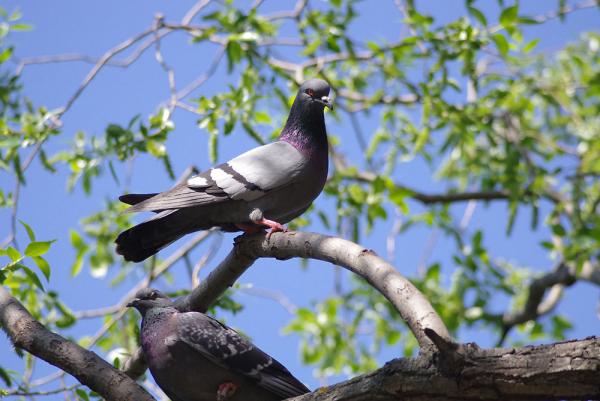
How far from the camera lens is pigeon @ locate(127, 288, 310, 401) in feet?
14.6

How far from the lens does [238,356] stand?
4523 millimetres

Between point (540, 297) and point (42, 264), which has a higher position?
point (540, 297)

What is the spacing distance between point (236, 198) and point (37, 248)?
136 centimetres

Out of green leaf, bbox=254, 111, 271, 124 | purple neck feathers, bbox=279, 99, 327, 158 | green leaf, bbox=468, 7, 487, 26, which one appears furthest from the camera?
green leaf, bbox=254, 111, 271, 124

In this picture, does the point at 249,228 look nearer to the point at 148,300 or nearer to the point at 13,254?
the point at 148,300

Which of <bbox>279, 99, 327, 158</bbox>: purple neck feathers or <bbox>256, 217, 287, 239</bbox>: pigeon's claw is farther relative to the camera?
<bbox>279, 99, 327, 158</bbox>: purple neck feathers

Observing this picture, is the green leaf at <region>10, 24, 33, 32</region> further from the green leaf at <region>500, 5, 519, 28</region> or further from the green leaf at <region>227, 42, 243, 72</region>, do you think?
the green leaf at <region>500, 5, 519, 28</region>

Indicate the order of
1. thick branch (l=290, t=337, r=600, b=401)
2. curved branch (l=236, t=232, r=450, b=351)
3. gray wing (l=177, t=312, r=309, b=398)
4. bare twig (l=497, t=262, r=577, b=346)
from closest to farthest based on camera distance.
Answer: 1. thick branch (l=290, t=337, r=600, b=401)
2. curved branch (l=236, t=232, r=450, b=351)
3. gray wing (l=177, t=312, r=309, b=398)
4. bare twig (l=497, t=262, r=577, b=346)

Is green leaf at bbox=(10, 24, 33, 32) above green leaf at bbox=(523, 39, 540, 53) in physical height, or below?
below

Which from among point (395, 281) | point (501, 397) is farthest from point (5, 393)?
point (501, 397)

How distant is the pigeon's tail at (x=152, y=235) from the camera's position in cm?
526

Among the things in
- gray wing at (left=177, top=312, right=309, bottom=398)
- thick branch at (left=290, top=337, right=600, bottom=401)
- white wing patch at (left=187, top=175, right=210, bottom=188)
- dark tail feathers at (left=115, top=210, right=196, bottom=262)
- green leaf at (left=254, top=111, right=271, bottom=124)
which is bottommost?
thick branch at (left=290, top=337, right=600, bottom=401)

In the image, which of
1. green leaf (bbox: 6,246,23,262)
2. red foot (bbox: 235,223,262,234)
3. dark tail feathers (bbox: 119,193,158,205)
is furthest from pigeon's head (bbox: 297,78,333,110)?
green leaf (bbox: 6,246,23,262)

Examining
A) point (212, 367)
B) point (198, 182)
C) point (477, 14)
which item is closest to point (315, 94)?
point (198, 182)
